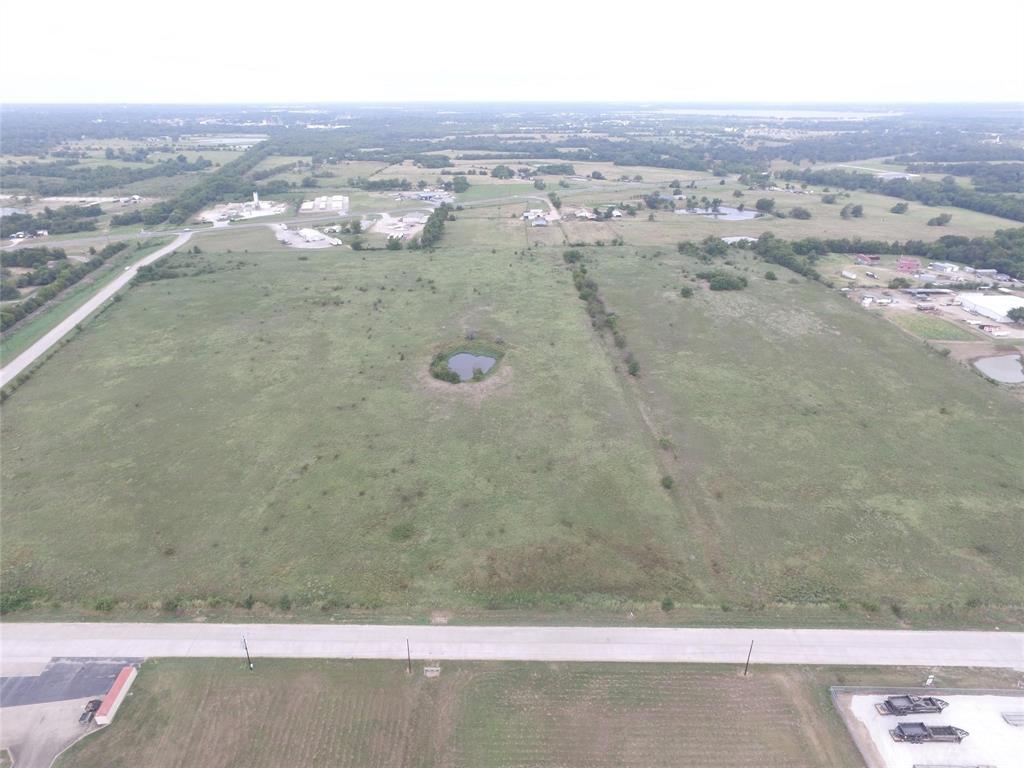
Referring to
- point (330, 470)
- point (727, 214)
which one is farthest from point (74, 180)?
point (727, 214)

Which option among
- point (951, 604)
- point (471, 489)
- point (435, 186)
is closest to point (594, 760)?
point (471, 489)

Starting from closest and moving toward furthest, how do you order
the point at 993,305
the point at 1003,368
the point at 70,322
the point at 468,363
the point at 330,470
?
the point at 330,470
the point at 1003,368
the point at 468,363
the point at 70,322
the point at 993,305

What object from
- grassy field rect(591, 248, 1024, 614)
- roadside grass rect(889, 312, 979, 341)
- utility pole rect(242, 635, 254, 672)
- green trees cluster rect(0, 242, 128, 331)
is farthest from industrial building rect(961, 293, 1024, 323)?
green trees cluster rect(0, 242, 128, 331)

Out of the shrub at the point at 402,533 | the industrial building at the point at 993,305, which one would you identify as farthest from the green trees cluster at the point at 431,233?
the industrial building at the point at 993,305

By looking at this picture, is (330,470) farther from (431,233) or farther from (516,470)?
(431,233)

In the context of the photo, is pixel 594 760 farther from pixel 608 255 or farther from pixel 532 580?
pixel 608 255

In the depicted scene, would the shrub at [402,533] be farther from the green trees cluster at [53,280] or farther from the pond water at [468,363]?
the green trees cluster at [53,280]

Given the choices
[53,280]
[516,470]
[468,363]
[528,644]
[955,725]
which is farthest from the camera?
[53,280]
